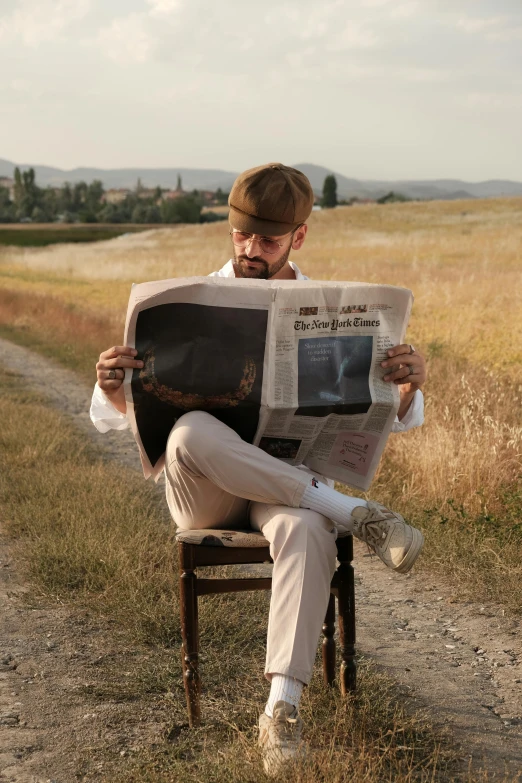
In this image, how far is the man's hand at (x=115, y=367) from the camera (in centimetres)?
278

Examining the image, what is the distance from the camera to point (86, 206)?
114312 millimetres

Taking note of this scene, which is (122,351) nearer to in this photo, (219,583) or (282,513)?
(282,513)

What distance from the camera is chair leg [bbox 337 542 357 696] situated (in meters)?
2.97

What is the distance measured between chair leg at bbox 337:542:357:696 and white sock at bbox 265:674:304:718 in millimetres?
431

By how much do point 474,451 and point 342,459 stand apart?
85.7 inches

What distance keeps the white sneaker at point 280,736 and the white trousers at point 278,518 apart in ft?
→ 0.34

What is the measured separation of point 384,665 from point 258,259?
158cm

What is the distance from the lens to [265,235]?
3291 mm

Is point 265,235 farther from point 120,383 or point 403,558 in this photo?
point 403,558

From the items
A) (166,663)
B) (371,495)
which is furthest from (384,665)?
(371,495)

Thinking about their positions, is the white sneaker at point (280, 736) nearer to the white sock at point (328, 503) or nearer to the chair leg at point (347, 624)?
the chair leg at point (347, 624)

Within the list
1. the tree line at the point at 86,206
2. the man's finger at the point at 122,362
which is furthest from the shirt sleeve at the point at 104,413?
the tree line at the point at 86,206

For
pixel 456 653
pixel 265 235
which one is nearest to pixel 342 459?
pixel 265 235

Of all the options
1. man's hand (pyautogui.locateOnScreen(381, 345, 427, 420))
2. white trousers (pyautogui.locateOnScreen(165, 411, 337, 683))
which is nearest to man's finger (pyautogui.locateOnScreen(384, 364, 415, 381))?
man's hand (pyautogui.locateOnScreen(381, 345, 427, 420))
